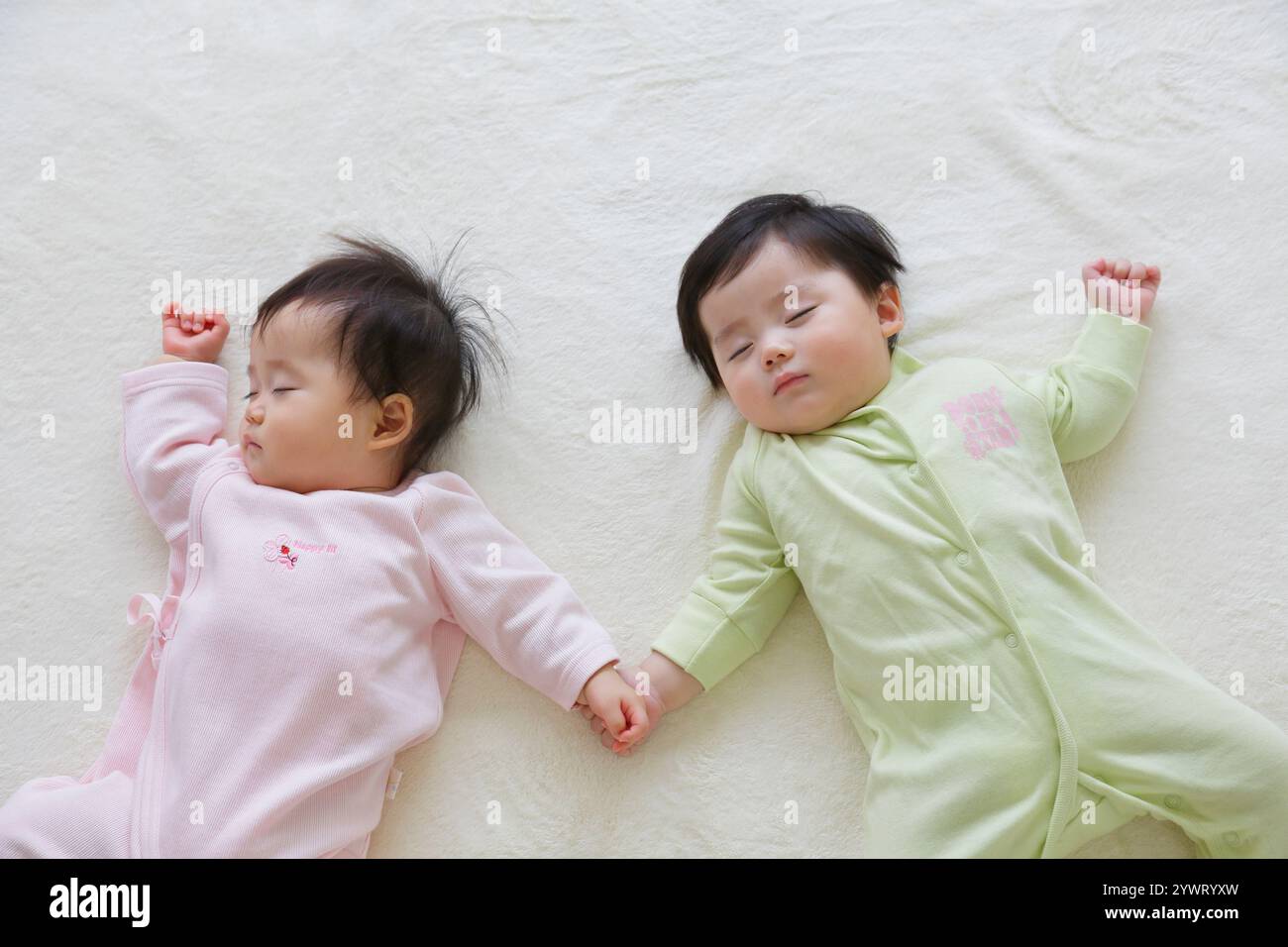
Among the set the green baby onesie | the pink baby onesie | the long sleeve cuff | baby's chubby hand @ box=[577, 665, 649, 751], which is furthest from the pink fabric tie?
the long sleeve cuff

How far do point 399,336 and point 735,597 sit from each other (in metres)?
0.64

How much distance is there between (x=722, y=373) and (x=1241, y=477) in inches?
32.5

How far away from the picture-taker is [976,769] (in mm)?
1443

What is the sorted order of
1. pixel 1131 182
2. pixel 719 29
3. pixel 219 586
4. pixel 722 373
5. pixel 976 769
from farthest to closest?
pixel 719 29 < pixel 1131 182 < pixel 722 373 < pixel 219 586 < pixel 976 769

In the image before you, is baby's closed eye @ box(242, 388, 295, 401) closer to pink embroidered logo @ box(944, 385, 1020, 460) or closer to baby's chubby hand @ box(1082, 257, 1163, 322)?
pink embroidered logo @ box(944, 385, 1020, 460)

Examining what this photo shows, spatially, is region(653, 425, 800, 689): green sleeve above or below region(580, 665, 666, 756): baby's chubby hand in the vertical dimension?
above

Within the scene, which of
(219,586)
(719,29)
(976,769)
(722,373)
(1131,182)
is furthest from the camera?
(719,29)

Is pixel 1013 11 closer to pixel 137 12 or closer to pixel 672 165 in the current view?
pixel 672 165

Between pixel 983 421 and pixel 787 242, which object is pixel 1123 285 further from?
pixel 787 242

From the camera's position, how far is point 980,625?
149cm

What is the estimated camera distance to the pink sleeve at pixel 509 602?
1.58m

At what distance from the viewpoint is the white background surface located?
162 centimetres

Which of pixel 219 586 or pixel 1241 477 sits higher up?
pixel 1241 477
